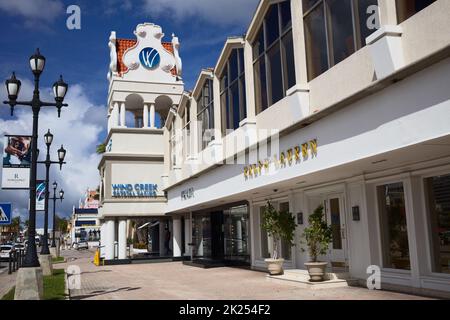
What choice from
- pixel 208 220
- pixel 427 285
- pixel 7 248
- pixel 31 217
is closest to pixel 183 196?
pixel 208 220

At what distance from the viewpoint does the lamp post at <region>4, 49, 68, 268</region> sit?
1223 centimetres

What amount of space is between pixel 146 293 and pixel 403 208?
7378 mm

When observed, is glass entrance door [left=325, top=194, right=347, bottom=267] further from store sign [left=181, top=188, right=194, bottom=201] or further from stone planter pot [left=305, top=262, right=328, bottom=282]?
store sign [left=181, top=188, right=194, bottom=201]

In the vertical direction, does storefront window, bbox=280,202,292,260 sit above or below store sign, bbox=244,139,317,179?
below

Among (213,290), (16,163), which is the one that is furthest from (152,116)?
(213,290)

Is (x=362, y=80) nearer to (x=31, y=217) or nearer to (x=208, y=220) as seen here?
(x=31, y=217)

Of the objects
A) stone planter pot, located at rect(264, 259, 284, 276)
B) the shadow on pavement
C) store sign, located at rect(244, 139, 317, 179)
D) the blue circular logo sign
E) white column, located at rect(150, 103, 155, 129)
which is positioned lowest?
the shadow on pavement

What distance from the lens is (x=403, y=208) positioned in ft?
40.2

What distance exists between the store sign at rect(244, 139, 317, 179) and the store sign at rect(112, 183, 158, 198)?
15.9 meters

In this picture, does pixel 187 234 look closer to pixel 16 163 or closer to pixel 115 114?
pixel 115 114

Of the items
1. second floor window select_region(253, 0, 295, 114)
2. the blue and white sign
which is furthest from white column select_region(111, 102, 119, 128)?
second floor window select_region(253, 0, 295, 114)

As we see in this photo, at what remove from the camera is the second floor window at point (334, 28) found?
11141mm

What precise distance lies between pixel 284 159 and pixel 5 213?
9602 mm

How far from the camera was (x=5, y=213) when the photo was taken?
16625mm
